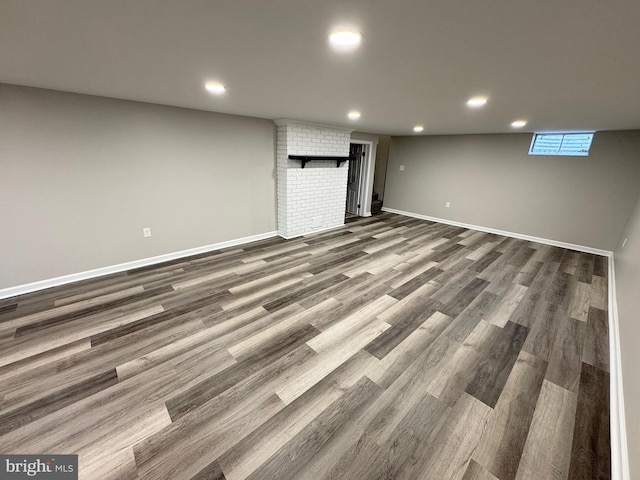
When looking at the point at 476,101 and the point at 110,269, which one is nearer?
the point at 476,101

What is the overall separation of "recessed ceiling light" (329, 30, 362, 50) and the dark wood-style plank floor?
2.11 meters

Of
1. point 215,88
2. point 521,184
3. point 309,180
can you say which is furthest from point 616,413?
point 521,184

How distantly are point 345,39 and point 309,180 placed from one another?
354cm

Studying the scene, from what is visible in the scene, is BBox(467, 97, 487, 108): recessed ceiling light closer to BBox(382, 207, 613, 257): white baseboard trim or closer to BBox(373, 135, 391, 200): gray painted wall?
BBox(382, 207, 613, 257): white baseboard trim

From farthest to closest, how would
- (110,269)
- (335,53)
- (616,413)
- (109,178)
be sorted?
(110,269), (109,178), (616,413), (335,53)

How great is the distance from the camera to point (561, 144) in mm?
4586

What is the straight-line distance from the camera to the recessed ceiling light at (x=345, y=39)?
1.18 metres

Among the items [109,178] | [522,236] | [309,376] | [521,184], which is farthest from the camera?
[522,236]

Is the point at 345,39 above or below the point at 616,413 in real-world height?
above

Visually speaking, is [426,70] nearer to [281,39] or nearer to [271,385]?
[281,39]

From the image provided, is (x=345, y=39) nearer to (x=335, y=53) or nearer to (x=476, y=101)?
(x=335, y=53)

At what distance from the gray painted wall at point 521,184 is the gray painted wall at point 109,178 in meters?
4.15

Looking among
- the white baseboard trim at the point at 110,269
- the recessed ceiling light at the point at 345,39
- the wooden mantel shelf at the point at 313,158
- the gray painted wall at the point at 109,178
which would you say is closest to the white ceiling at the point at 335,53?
the recessed ceiling light at the point at 345,39

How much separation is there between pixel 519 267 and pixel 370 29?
415 cm
